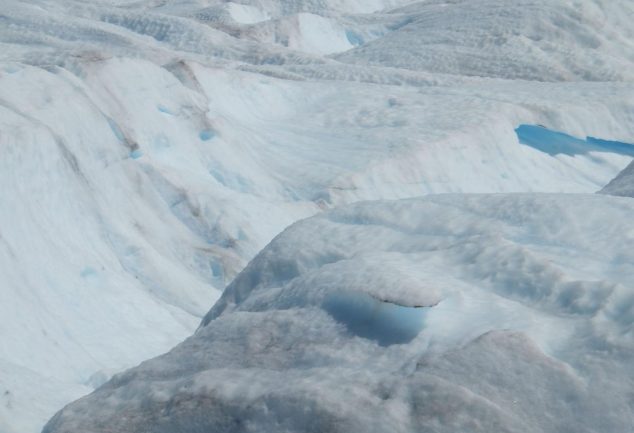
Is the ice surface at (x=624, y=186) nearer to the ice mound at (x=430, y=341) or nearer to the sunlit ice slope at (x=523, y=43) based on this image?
the ice mound at (x=430, y=341)

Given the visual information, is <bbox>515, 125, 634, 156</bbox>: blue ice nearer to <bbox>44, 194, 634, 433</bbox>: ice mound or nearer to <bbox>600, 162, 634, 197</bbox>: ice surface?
<bbox>600, 162, 634, 197</bbox>: ice surface

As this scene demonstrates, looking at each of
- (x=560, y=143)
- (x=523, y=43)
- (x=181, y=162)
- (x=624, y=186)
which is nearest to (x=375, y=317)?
(x=624, y=186)

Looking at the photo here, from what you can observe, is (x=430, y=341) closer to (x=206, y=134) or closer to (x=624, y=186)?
(x=624, y=186)

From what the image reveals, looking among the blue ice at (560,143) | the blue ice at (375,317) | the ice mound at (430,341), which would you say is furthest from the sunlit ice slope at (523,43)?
the blue ice at (375,317)

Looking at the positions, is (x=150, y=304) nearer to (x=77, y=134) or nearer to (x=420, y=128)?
Answer: (x=77, y=134)

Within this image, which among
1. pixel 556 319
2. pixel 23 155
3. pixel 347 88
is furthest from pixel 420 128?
pixel 556 319

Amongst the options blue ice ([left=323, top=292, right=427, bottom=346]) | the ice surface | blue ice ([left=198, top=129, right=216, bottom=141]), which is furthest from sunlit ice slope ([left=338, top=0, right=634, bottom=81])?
blue ice ([left=323, top=292, right=427, bottom=346])
